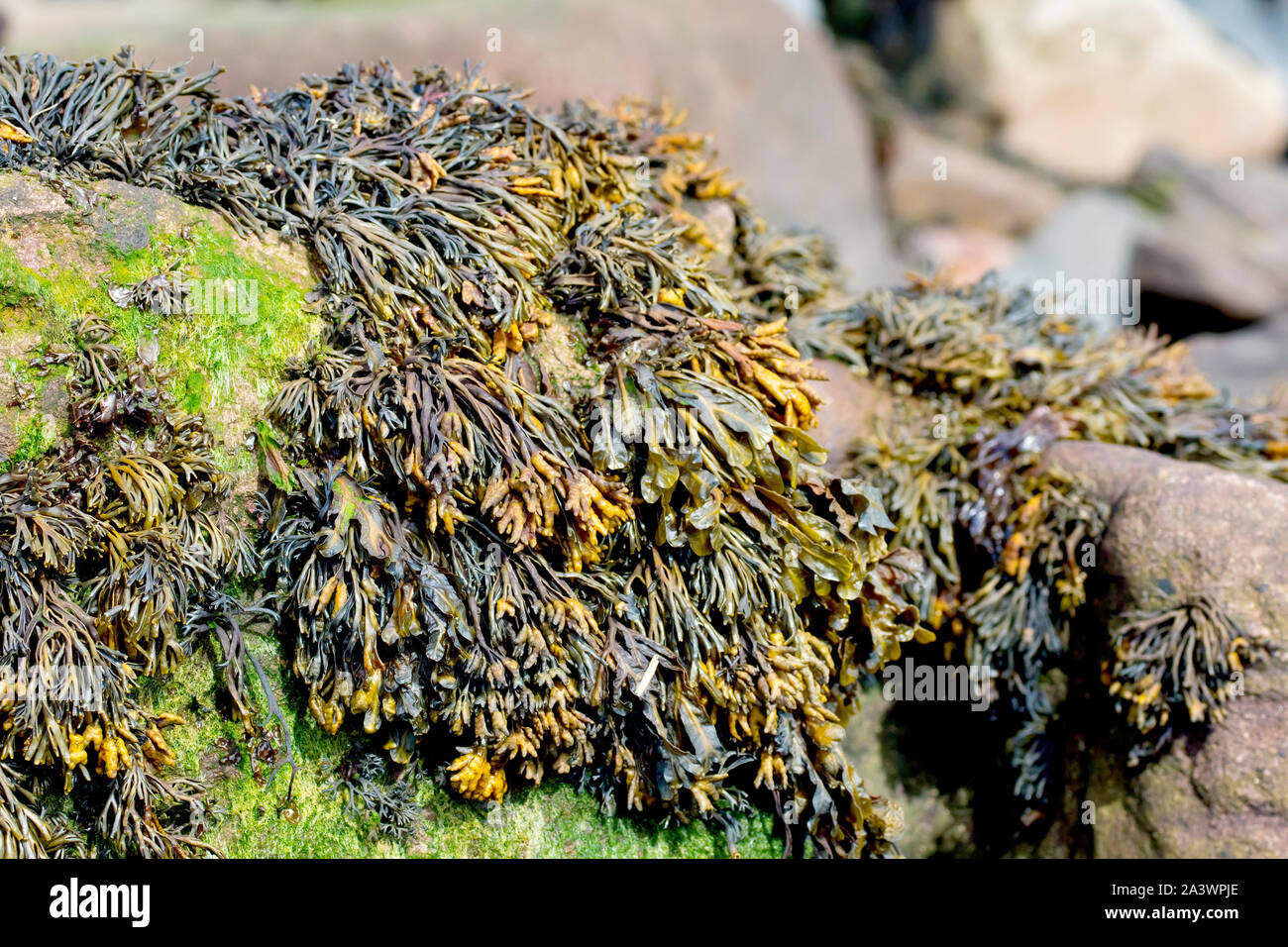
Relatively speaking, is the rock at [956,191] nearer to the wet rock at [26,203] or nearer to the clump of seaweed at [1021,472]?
the clump of seaweed at [1021,472]

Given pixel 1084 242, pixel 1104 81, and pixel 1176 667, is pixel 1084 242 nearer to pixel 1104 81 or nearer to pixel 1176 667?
pixel 1104 81

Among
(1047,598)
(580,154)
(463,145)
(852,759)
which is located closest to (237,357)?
(463,145)

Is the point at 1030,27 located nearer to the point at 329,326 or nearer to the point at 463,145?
the point at 463,145

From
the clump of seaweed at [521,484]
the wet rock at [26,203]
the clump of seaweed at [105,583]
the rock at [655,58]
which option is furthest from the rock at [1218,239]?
the wet rock at [26,203]

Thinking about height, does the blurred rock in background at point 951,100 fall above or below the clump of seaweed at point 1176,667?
above

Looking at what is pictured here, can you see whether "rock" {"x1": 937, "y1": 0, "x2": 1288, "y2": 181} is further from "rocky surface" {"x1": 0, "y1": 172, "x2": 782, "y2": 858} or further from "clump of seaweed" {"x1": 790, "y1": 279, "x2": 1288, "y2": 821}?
"rocky surface" {"x1": 0, "y1": 172, "x2": 782, "y2": 858}

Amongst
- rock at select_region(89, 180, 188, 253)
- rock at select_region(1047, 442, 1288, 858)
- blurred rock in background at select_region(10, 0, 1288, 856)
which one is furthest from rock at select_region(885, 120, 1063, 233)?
rock at select_region(89, 180, 188, 253)
